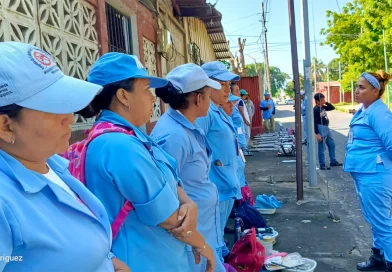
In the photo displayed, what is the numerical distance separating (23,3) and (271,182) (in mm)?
5747

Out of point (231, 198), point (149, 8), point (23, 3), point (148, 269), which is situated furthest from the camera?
point (149, 8)

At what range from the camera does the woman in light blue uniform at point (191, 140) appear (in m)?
2.27

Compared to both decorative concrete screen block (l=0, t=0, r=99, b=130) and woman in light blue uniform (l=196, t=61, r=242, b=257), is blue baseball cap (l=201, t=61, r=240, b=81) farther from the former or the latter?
decorative concrete screen block (l=0, t=0, r=99, b=130)

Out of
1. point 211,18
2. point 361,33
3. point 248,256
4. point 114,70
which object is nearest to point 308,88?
point 248,256

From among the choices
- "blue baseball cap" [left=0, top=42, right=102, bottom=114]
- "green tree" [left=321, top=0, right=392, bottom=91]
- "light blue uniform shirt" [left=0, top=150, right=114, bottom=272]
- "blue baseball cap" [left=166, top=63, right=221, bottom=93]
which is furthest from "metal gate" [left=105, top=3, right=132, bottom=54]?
"green tree" [left=321, top=0, right=392, bottom=91]

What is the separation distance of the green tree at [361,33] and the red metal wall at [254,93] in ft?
30.1

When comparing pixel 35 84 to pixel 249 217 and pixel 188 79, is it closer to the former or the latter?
pixel 188 79

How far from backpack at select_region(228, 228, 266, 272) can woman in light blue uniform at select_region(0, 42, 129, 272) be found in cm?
220

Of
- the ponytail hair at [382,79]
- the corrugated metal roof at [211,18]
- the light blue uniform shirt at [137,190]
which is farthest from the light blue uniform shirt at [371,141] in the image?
the corrugated metal roof at [211,18]

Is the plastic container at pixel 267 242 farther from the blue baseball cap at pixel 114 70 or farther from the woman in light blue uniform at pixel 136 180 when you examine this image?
the blue baseball cap at pixel 114 70

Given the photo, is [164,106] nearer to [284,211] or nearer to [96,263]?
[284,211]

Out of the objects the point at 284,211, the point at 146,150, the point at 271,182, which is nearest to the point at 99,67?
the point at 146,150

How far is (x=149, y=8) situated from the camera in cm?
623

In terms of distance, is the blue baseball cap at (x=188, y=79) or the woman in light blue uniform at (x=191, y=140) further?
the blue baseball cap at (x=188, y=79)
